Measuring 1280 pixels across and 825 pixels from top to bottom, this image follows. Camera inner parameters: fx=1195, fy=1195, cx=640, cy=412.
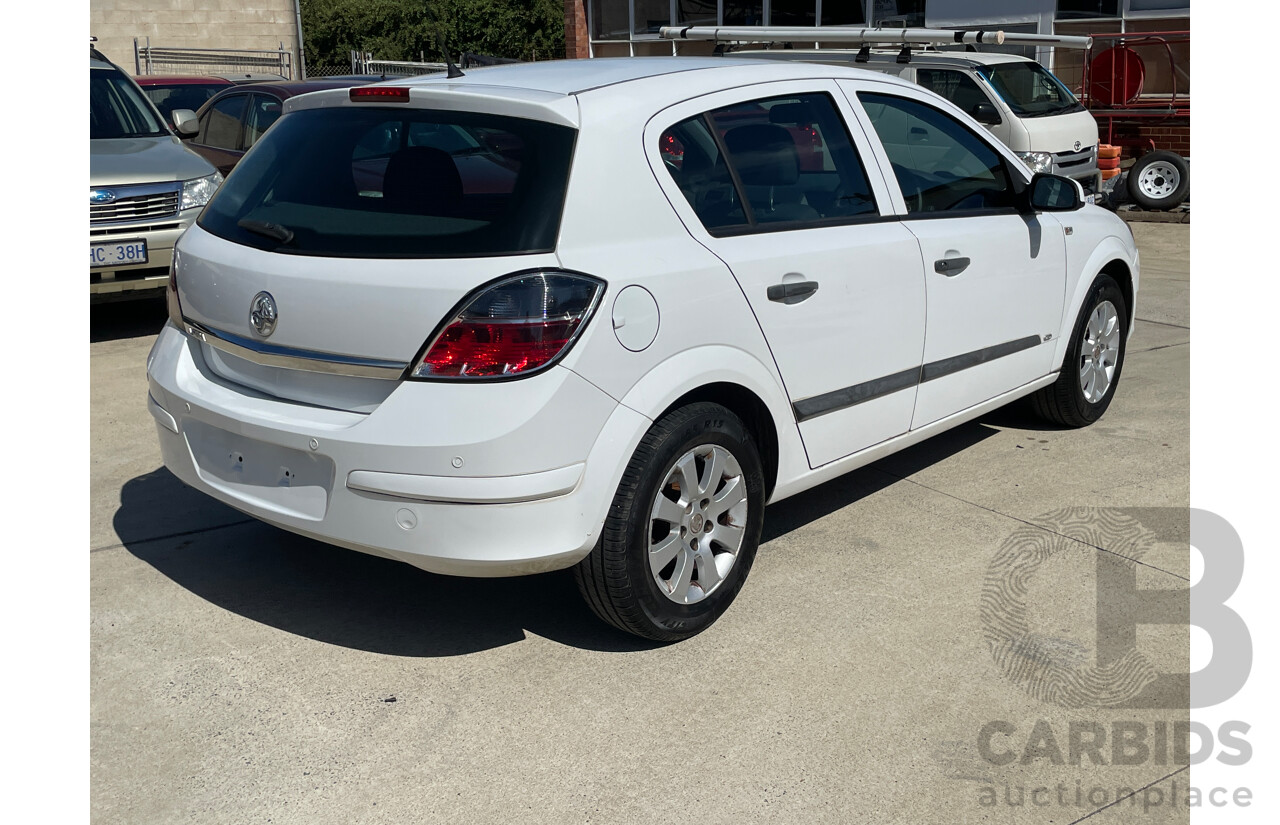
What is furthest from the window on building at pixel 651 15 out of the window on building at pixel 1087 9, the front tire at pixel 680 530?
the front tire at pixel 680 530

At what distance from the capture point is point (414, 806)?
2916 millimetres

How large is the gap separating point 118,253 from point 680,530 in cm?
537

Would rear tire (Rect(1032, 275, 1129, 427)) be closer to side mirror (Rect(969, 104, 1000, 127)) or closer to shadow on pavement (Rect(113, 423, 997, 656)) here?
shadow on pavement (Rect(113, 423, 997, 656))

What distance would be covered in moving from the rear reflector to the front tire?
48.4 inches

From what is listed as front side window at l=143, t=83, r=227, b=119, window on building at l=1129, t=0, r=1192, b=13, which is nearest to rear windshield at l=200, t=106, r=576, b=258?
front side window at l=143, t=83, r=227, b=119

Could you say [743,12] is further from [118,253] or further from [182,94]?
[118,253]

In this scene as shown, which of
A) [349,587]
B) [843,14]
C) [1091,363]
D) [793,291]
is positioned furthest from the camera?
[843,14]

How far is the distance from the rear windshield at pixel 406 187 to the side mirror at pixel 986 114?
9749 mm

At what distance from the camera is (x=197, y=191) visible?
26.2ft

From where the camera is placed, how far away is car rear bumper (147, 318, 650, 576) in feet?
10.2

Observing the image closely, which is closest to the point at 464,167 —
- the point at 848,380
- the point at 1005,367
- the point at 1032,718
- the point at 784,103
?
the point at 784,103

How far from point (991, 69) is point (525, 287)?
34.5ft

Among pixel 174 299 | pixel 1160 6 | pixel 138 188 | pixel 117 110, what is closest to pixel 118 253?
pixel 138 188

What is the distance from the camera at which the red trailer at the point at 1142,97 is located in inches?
541
